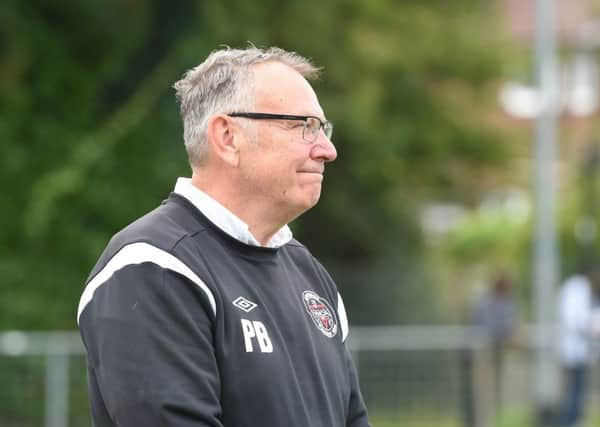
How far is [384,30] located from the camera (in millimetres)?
19406

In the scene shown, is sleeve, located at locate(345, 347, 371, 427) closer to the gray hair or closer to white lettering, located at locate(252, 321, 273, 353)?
white lettering, located at locate(252, 321, 273, 353)

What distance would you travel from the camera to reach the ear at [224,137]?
3.36 meters

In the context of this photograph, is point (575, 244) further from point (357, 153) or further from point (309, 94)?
point (309, 94)

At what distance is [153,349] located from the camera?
10.1ft

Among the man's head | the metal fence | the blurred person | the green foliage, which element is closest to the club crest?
the man's head

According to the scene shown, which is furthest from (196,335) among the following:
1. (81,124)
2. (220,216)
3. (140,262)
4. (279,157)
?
(81,124)

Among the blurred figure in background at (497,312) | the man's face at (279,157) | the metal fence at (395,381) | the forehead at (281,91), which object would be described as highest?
the forehead at (281,91)

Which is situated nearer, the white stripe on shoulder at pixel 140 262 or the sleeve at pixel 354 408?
the white stripe on shoulder at pixel 140 262

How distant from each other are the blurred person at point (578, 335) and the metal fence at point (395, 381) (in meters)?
0.65

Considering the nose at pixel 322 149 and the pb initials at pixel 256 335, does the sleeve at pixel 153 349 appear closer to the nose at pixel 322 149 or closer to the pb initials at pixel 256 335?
the pb initials at pixel 256 335

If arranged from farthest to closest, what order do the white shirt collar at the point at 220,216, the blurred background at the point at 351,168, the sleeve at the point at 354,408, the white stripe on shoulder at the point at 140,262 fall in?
the blurred background at the point at 351,168, the sleeve at the point at 354,408, the white shirt collar at the point at 220,216, the white stripe on shoulder at the point at 140,262

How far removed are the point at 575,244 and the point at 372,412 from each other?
10954 mm

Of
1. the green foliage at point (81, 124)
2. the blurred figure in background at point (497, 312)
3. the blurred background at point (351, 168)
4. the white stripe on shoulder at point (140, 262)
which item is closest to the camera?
the white stripe on shoulder at point (140, 262)

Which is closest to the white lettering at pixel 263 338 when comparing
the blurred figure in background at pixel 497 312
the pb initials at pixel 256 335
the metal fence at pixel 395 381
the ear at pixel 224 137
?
the pb initials at pixel 256 335
